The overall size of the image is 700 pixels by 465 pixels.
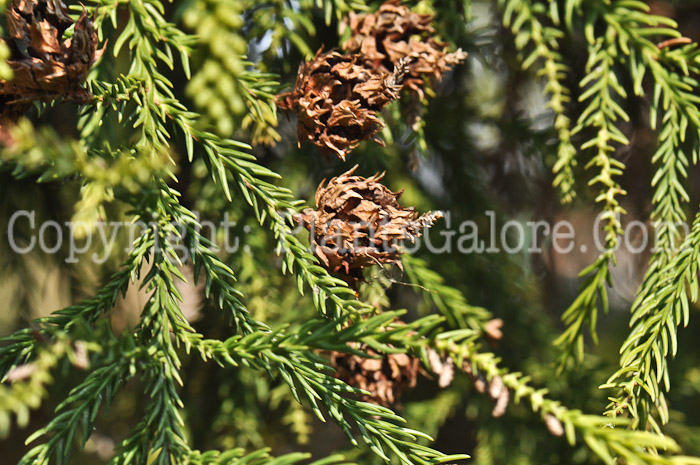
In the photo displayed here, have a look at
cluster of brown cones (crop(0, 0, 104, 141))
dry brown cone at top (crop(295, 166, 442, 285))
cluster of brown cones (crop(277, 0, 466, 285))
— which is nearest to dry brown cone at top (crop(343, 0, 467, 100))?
cluster of brown cones (crop(277, 0, 466, 285))

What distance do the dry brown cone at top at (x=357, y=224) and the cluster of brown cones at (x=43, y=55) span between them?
0.90 ft

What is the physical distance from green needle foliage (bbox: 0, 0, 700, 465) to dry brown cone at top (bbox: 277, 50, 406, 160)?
6cm

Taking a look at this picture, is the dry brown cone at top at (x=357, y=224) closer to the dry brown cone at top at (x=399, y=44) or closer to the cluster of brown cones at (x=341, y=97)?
the cluster of brown cones at (x=341, y=97)

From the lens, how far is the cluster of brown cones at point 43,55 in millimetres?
503

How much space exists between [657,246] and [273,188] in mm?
533

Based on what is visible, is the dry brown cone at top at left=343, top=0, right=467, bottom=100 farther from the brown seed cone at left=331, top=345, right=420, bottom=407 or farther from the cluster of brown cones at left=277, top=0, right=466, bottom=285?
the brown seed cone at left=331, top=345, right=420, bottom=407

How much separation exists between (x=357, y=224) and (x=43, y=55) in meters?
0.35

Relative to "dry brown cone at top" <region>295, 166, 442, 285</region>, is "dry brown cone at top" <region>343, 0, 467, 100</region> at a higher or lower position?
higher

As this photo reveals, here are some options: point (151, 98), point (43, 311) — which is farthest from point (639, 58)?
point (43, 311)

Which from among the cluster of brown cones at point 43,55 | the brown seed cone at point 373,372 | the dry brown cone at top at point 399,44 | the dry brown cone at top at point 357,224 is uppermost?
the dry brown cone at top at point 399,44

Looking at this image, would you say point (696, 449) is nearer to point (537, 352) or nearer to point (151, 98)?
point (537, 352)

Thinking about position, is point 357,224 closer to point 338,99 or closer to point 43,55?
point 338,99

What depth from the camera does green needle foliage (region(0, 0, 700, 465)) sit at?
18.9 inches

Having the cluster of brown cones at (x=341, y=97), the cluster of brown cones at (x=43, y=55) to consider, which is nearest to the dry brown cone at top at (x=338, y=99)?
the cluster of brown cones at (x=341, y=97)
